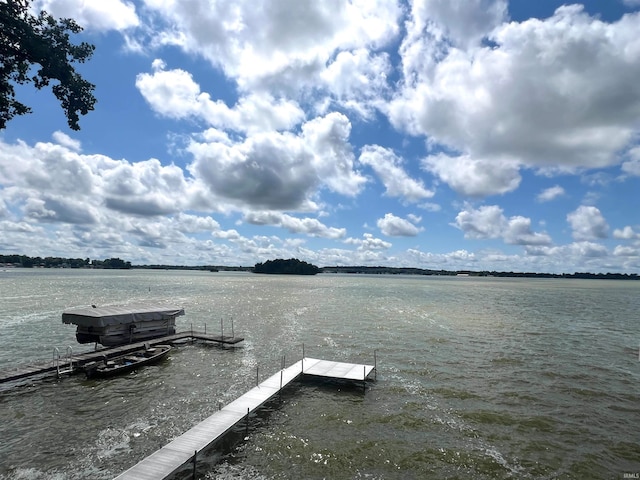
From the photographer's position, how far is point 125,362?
30.9m

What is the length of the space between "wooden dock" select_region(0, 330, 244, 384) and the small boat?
1.71ft

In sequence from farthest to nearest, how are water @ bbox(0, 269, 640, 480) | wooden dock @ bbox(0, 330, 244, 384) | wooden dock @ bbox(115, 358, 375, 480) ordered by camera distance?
wooden dock @ bbox(0, 330, 244, 384)
water @ bbox(0, 269, 640, 480)
wooden dock @ bbox(115, 358, 375, 480)

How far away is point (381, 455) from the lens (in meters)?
17.3

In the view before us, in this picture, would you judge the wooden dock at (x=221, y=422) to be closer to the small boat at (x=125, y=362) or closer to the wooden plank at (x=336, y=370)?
the wooden plank at (x=336, y=370)

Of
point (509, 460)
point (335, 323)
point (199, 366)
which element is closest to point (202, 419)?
point (199, 366)

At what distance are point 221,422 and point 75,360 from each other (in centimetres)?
1815

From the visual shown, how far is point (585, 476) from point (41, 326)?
60.3 metres

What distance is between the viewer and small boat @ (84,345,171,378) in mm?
27969

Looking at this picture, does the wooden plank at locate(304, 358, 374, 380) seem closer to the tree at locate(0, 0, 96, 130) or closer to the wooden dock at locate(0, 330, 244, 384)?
the wooden dock at locate(0, 330, 244, 384)

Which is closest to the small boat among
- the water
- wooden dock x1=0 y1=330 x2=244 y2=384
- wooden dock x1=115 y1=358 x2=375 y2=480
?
wooden dock x1=0 y1=330 x2=244 y2=384

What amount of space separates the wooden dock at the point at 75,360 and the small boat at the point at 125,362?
522mm

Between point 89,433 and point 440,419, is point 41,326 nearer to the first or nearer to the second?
point 89,433

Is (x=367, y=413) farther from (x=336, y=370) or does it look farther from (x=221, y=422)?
(x=221, y=422)

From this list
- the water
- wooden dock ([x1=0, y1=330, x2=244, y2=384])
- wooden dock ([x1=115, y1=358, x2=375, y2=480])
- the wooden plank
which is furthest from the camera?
the wooden plank
